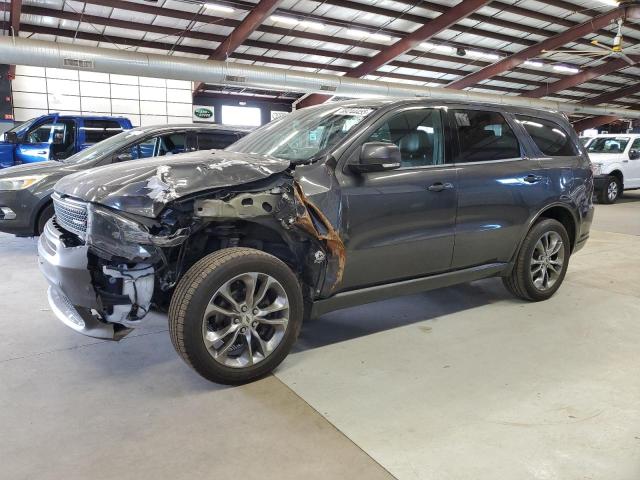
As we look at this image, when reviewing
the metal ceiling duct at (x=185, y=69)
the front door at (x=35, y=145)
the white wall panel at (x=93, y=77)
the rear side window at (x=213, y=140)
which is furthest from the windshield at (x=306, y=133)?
the white wall panel at (x=93, y=77)

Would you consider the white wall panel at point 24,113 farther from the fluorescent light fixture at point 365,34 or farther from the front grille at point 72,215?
the front grille at point 72,215

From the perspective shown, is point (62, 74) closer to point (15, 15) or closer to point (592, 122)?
point (15, 15)

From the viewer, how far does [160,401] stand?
2.50m

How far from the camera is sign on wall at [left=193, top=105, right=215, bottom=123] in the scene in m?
20.5

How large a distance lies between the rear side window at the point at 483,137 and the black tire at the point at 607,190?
960cm

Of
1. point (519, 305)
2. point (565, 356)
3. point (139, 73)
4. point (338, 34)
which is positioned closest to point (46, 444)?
point (565, 356)

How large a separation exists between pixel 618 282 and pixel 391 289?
2.94 m

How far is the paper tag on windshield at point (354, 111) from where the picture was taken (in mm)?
3157

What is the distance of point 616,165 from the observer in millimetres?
11672

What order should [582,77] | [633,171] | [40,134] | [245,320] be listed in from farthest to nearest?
1. [582,77]
2. [633,171]
3. [40,134]
4. [245,320]

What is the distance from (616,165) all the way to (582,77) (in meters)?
12.5

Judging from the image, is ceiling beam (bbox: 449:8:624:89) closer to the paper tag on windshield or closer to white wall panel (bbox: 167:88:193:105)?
white wall panel (bbox: 167:88:193:105)

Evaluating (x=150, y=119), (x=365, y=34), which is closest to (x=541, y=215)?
(x=365, y=34)

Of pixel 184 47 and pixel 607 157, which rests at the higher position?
pixel 184 47
